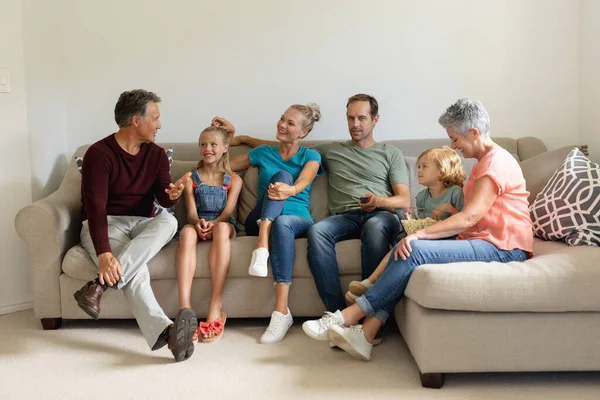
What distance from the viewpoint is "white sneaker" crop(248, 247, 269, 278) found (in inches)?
110

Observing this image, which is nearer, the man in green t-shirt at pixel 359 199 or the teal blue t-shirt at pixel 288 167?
the man in green t-shirt at pixel 359 199

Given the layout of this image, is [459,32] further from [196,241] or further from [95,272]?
[95,272]

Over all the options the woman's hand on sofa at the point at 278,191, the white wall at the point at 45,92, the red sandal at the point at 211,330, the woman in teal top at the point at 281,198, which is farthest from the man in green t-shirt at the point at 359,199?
the white wall at the point at 45,92

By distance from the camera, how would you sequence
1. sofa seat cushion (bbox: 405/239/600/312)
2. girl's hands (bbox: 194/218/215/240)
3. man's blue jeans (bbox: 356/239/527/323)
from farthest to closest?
girl's hands (bbox: 194/218/215/240) < man's blue jeans (bbox: 356/239/527/323) < sofa seat cushion (bbox: 405/239/600/312)

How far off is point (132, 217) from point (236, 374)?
1.00 metres

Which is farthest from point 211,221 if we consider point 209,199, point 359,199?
point 359,199

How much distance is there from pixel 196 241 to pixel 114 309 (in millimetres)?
490

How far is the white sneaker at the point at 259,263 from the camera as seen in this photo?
2.79m

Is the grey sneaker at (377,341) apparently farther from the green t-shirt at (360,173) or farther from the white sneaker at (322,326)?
the green t-shirt at (360,173)

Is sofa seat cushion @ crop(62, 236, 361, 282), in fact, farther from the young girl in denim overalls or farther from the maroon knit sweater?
the maroon knit sweater

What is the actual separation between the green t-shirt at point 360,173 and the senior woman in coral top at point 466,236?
2.46 ft

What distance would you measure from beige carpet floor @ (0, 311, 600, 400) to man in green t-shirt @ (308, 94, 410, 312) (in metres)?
0.33

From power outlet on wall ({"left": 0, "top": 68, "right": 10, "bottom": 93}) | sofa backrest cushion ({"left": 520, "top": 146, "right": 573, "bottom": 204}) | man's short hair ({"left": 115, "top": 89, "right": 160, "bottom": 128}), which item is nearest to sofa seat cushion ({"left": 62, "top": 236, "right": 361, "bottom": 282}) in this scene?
man's short hair ({"left": 115, "top": 89, "right": 160, "bottom": 128})

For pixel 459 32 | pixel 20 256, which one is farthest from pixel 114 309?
pixel 459 32
